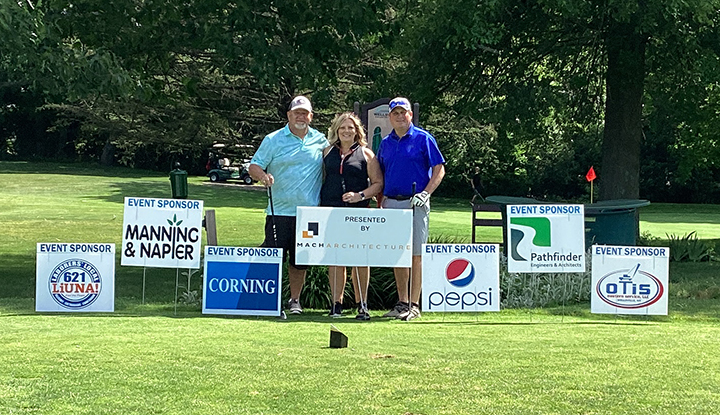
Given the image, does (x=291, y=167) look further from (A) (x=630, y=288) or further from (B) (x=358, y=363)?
(A) (x=630, y=288)

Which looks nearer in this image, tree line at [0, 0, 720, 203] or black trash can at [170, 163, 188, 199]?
tree line at [0, 0, 720, 203]

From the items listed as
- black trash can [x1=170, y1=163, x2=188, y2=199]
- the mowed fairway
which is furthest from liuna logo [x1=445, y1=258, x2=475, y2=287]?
black trash can [x1=170, y1=163, x2=188, y2=199]

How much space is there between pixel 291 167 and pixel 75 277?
211 cm

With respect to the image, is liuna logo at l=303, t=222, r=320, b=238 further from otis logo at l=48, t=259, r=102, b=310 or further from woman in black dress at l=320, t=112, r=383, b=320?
otis logo at l=48, t=259, r=102, b=310

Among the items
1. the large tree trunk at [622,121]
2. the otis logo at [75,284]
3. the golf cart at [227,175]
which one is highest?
the golf cart at [227,175]

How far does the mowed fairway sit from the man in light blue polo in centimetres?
88

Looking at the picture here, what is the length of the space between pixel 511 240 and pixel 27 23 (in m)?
6.00

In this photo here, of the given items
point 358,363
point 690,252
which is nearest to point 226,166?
point 690,252

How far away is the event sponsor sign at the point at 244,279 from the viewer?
838 centimetres

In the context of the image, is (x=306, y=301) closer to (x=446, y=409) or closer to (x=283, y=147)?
(x=283, y=147)

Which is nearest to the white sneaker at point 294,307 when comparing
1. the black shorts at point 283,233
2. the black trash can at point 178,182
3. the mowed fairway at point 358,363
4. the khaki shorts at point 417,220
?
the mowed fairway at point 358,363

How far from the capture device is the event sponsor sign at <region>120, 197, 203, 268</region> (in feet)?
27.5

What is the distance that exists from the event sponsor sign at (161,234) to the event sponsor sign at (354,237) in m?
0.96

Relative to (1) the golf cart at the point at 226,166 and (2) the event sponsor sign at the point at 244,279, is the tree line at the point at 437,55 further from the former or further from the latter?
(1) the golf cart at the point at 226,166
